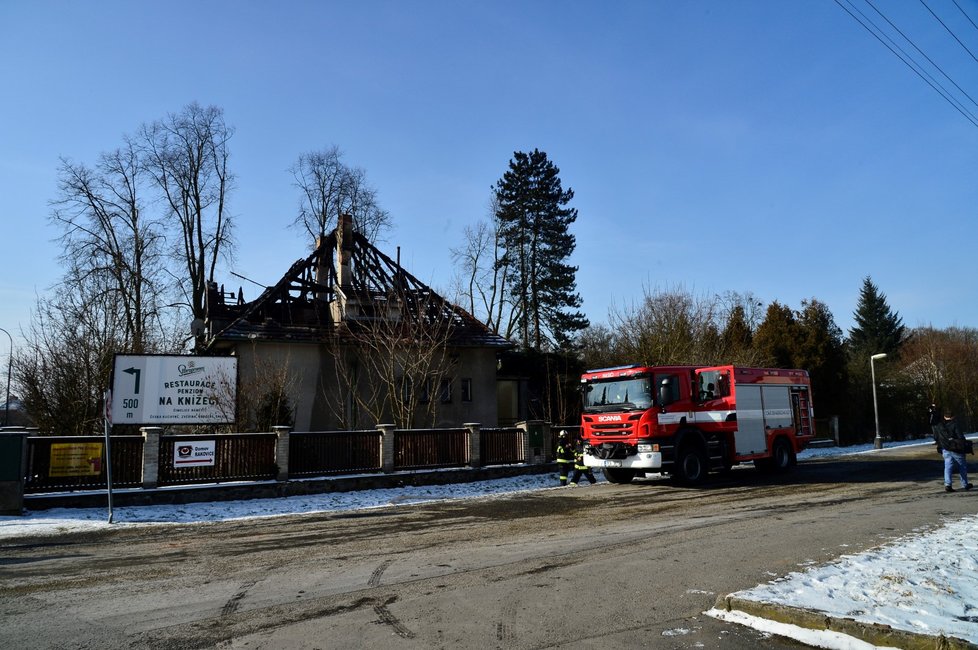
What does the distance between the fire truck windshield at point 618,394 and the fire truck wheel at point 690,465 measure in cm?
173

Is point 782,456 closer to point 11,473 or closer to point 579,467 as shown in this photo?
point 579,467

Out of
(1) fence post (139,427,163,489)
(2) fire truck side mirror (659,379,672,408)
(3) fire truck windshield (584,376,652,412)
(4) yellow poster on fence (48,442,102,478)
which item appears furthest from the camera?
(3) fire truck windshield (584,376,652,412)

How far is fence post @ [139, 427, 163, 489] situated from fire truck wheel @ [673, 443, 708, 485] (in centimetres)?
1238

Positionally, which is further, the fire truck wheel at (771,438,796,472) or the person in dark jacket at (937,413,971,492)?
the fire truck wheel at (771,438,796,472)

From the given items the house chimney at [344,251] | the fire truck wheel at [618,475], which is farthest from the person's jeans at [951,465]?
the house chimney at [344,251]

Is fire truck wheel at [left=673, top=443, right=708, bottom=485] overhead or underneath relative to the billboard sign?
underneath

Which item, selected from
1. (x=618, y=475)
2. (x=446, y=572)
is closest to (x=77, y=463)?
(x=446, y=572)

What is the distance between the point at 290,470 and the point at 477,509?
5.60m

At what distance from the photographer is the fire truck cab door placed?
714 inches

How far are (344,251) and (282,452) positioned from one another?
54.7ft

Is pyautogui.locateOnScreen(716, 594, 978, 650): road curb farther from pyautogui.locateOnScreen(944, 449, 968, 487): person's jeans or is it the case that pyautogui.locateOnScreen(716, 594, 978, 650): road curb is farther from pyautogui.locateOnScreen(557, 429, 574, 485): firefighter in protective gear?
pyautogui.locateOnScreen(557, 429, 574, 485): firefighter in protective gear

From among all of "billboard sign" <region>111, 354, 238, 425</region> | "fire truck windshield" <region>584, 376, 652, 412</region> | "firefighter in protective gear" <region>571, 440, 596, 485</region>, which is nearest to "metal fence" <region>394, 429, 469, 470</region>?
"firefighter in protective gear" <region>571, 440, 596, 485</region>

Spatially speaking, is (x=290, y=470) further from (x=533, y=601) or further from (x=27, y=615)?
(x=533, y=601)

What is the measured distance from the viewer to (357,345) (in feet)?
84.6
